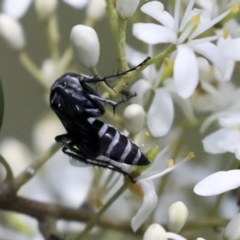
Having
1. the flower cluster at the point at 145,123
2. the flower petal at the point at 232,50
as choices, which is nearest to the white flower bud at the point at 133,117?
the flower cluster at the point at 145,123

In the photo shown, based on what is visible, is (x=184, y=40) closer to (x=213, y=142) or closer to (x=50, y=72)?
(x=213, y=142)

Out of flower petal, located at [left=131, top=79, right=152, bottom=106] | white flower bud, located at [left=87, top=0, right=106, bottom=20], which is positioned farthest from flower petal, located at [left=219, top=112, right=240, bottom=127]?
white flower bud, located at [left=87, top=0, right=106, bottom=20]

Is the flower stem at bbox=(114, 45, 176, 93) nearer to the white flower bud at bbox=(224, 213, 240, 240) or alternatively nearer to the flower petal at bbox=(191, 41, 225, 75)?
the flower petal at bbox=(191, 41, 225, 75)

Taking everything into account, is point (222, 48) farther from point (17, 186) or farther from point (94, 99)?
point (17, 186)

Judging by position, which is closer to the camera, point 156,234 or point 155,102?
point 156,234

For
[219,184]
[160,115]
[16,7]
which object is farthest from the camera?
[16,7]

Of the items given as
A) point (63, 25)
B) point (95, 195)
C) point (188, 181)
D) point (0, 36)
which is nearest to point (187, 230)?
point (95, 195)

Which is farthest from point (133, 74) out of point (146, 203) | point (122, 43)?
point (146, 203)
